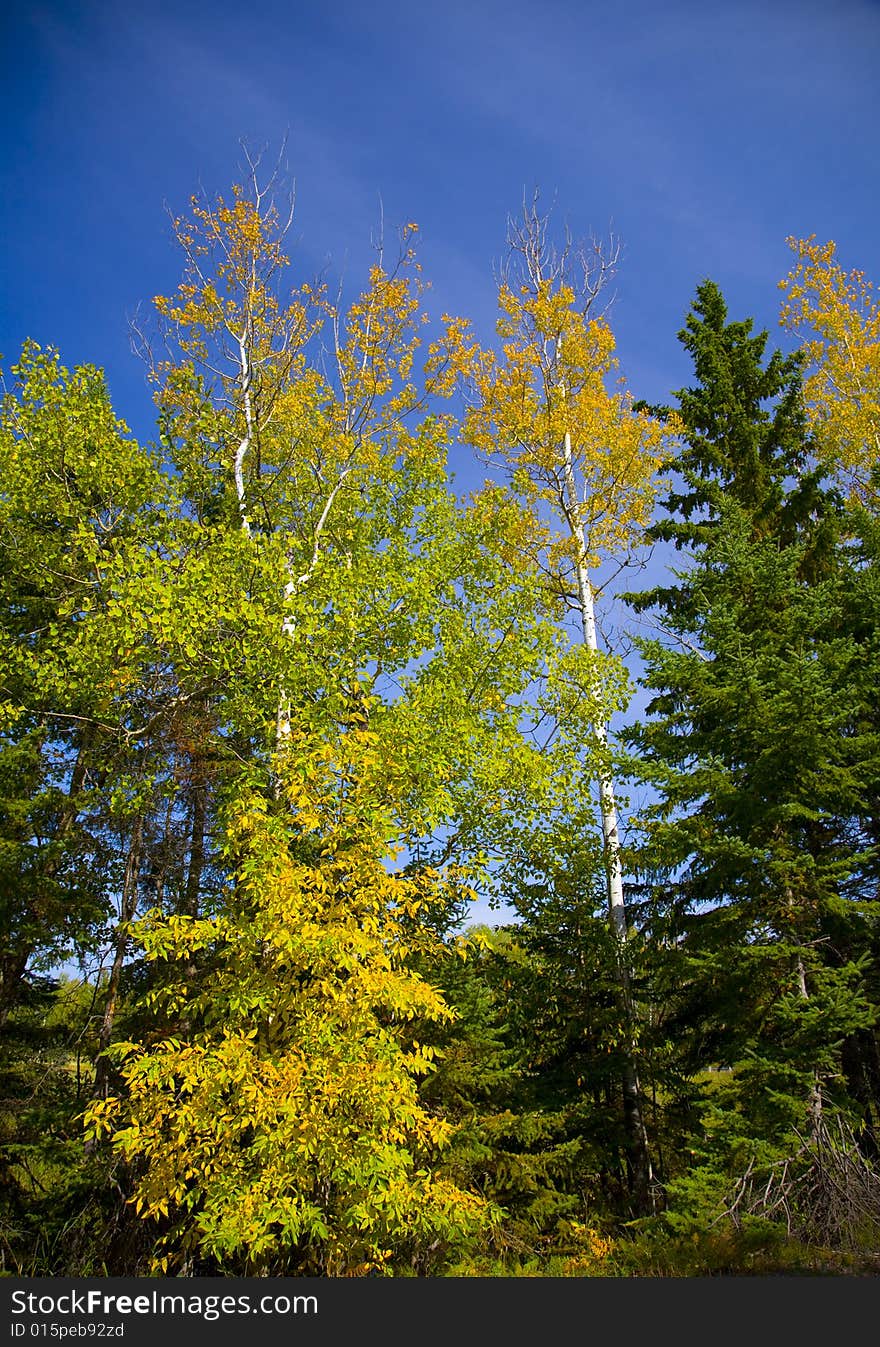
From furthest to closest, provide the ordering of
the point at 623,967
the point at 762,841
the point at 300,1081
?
the point at 623,967 < the point at 762,841 < the point at 300,1081

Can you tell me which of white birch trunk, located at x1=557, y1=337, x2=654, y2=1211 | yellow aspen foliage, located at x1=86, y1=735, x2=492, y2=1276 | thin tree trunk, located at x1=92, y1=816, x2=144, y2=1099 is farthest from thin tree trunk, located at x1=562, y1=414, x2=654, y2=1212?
thin tree trunk, located at x1=92, y1=816, x2=144, y2=1099

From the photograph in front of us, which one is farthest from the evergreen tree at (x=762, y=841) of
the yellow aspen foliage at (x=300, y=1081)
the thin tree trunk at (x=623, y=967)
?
the yellow aspen foliage at (x=300, y=1081)

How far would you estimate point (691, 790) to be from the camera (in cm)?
830

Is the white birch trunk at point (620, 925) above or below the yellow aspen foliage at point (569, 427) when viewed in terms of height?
below

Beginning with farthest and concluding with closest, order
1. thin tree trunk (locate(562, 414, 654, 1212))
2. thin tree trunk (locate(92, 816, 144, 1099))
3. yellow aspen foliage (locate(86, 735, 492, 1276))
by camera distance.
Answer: thin tree trunk (locate(92, 816, 144, 1099))
thin tree trunk (locate(562, 414, 654, 1212))
yellow aspen foliage (locate(86, 735, 492, 1276))

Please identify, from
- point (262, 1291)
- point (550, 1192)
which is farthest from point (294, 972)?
point (550, 1192)

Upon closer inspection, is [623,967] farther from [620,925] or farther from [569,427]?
[569,427]

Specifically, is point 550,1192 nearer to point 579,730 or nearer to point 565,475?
point 579,730

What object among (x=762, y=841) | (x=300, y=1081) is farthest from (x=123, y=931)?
(x=762, y=841)

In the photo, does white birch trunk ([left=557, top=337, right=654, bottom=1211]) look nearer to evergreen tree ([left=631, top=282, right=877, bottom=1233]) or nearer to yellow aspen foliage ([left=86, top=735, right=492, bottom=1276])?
evergreen tree ([left=631, top=282, right=877, bottom=1233])

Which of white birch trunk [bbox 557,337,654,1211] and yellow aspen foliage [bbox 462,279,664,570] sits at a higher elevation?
yellow aspen foliage [bbox 462,279,664,570]

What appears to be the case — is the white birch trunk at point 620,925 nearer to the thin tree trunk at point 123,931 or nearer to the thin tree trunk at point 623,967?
the thin tree trunk at point 623,967

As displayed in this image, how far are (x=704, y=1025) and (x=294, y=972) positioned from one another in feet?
17.3

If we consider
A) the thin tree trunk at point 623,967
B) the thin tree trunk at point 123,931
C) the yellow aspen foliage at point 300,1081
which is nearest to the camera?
the yellow aspen foliage at point 300,1081
